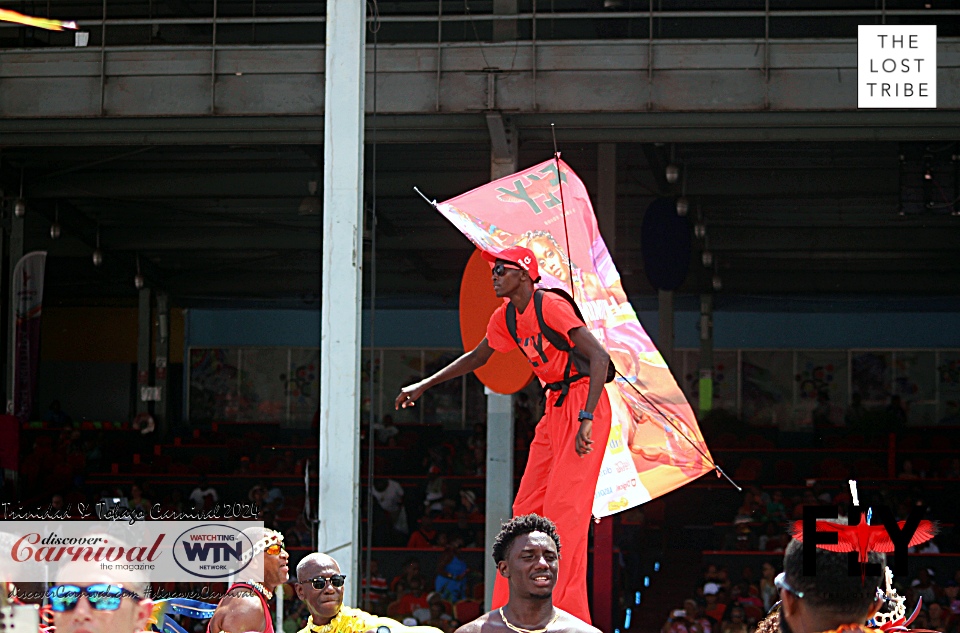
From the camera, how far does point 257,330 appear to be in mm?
24750

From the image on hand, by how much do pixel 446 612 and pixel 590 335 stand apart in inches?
262

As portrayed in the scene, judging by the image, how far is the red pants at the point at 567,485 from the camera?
5.65 meters

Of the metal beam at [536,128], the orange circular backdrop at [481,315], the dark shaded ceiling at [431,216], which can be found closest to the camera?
the orange circular backdrop at [481,315]

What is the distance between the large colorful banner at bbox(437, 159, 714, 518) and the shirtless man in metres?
2.11

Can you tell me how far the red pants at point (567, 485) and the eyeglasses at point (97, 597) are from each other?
3214 millimetres

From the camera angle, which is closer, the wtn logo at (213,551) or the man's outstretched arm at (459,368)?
the wtn logo at (213,551)

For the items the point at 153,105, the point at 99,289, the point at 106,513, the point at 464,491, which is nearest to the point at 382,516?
the point at 464,491

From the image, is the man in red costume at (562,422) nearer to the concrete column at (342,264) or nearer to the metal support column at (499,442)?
the concrete column at (342,264)

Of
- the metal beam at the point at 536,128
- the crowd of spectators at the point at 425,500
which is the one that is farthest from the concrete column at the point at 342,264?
the metal beam at the point at 536,128

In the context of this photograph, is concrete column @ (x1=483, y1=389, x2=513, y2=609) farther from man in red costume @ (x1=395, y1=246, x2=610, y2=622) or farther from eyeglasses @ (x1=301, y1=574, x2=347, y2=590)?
eyeglasses @ (x1=301, y1=574, x2=347, y2=590)

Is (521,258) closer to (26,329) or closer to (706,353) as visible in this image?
(26,329)

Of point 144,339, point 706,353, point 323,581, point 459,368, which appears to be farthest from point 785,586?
point 144,339

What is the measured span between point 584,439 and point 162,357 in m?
18.9

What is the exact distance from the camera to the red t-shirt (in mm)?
5785
